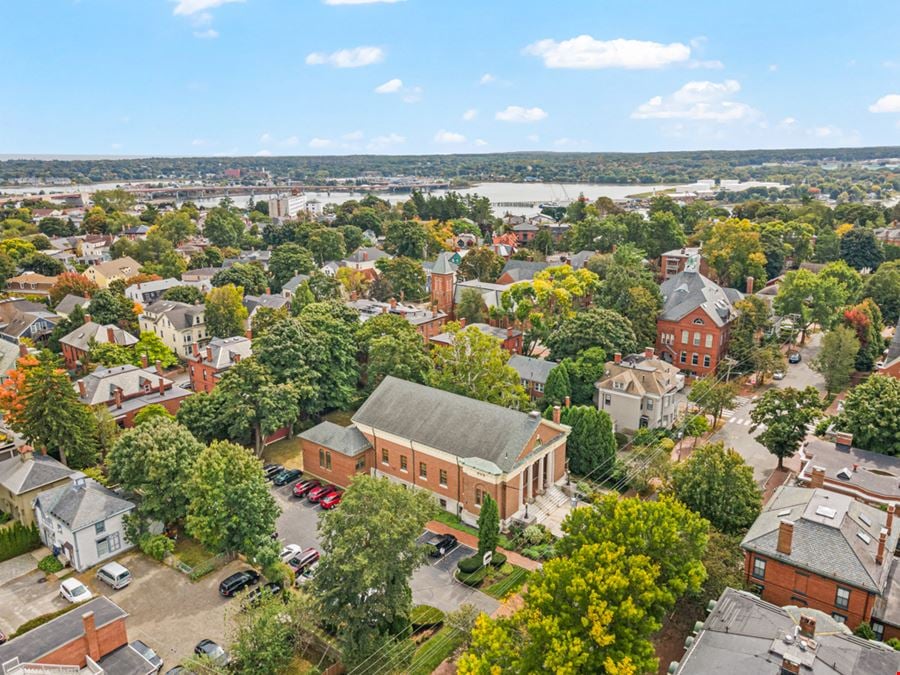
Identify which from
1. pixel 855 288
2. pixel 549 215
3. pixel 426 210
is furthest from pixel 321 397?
pixel 549 215

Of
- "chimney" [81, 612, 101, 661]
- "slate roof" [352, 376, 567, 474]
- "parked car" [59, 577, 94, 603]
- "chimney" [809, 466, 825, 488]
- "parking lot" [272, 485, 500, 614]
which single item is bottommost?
"parking lot" [272, 485, 500, 614]

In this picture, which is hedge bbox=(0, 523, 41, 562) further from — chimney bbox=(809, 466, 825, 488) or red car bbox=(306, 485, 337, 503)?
chimney bbox=(809, 466, 825, 488)

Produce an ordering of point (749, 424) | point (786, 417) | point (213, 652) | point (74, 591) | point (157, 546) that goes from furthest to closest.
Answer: point (749, 424) < point (786, 417) < point (157, 546) < point (74, 591) < point (213, 652)

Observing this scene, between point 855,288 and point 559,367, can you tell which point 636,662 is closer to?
point 559,367

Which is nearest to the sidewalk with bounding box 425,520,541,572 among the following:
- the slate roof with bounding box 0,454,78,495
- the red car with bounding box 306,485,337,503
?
the red car with bounding box 306,485,337,503

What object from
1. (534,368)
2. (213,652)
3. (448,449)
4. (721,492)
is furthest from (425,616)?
(534,368)

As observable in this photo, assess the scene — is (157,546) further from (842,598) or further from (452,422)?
(842,598)
